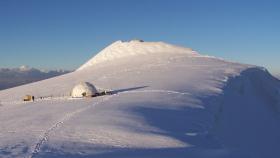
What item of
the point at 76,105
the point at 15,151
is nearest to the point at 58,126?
the point at 15,151

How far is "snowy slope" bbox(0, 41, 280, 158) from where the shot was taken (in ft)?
61.7

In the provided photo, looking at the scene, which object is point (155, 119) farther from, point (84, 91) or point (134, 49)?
point (134, 49)

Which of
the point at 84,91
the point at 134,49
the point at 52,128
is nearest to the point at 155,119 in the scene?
the point at 52,128

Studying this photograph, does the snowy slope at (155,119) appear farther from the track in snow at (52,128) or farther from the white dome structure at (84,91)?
the white dome structure at (84,91)

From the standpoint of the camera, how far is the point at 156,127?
22.3m

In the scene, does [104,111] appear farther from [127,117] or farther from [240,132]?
[240,132]

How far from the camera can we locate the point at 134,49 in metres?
80.5

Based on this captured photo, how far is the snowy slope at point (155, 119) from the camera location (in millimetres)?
18812

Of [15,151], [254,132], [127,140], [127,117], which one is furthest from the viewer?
[254,132]

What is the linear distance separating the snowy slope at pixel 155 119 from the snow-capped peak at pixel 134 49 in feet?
61.9

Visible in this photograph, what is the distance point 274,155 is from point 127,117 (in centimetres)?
1386

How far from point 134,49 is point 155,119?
5667 cm

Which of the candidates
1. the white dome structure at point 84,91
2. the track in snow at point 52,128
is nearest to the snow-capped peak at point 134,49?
the white dome structure at point 84,91

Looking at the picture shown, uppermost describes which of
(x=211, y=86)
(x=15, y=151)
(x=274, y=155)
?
(x=211, y=86)
